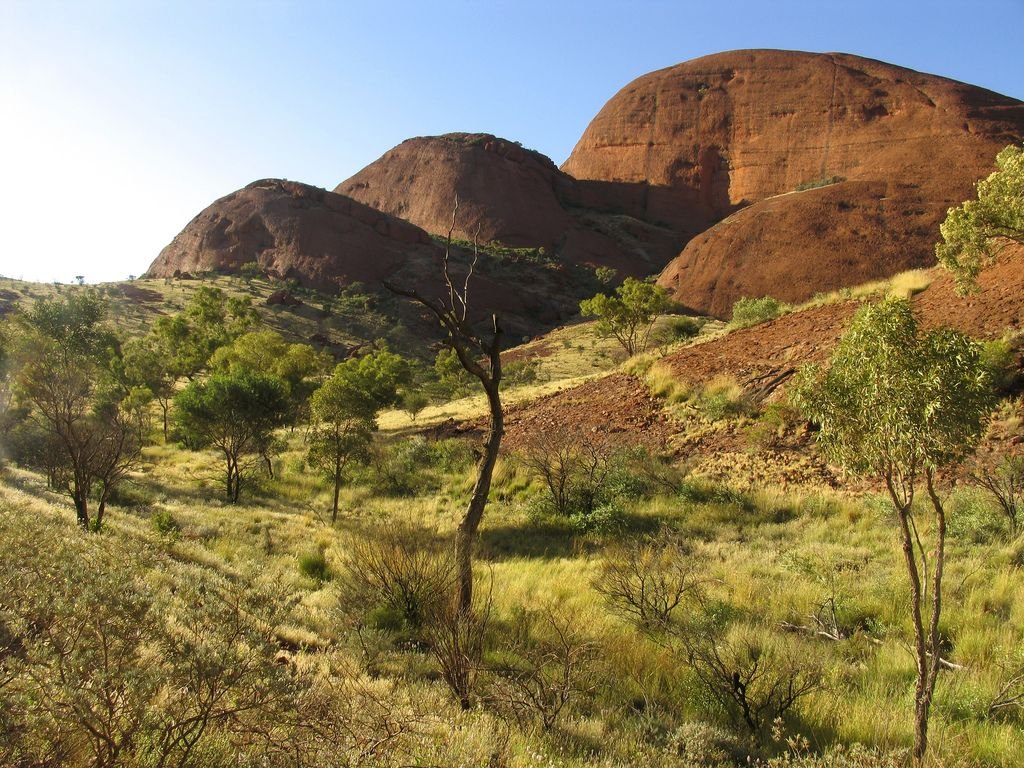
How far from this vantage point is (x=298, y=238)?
218 feet

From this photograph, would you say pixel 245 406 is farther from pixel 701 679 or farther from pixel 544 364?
pixel 544 364

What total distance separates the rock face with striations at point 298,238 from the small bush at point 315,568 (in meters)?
56.0

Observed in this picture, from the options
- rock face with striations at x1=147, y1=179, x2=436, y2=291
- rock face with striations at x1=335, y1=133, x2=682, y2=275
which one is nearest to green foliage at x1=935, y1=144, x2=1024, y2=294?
rock face with striations at x1=147, y1=179, x2=436, y2=291

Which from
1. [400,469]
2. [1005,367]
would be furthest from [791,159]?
[400,469]

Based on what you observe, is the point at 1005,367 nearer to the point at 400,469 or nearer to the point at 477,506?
the point at 477,506

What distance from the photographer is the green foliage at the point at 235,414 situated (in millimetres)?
17562

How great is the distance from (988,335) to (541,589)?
441 inches

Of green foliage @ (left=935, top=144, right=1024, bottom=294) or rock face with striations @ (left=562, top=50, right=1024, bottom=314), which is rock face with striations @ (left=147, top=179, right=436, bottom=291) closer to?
rock face with striations @ (left=562, top=50, right=1024, bottom=314)

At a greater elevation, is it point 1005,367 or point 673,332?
point 673,332

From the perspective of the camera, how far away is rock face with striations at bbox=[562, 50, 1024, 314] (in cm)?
4366

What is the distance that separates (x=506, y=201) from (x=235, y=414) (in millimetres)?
70056

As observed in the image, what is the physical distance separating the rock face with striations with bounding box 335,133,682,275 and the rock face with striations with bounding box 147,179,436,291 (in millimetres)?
11712

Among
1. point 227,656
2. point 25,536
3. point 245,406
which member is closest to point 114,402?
point 245,406

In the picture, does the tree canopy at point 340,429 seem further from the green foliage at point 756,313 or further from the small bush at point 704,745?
the green foliage at point 756,313
